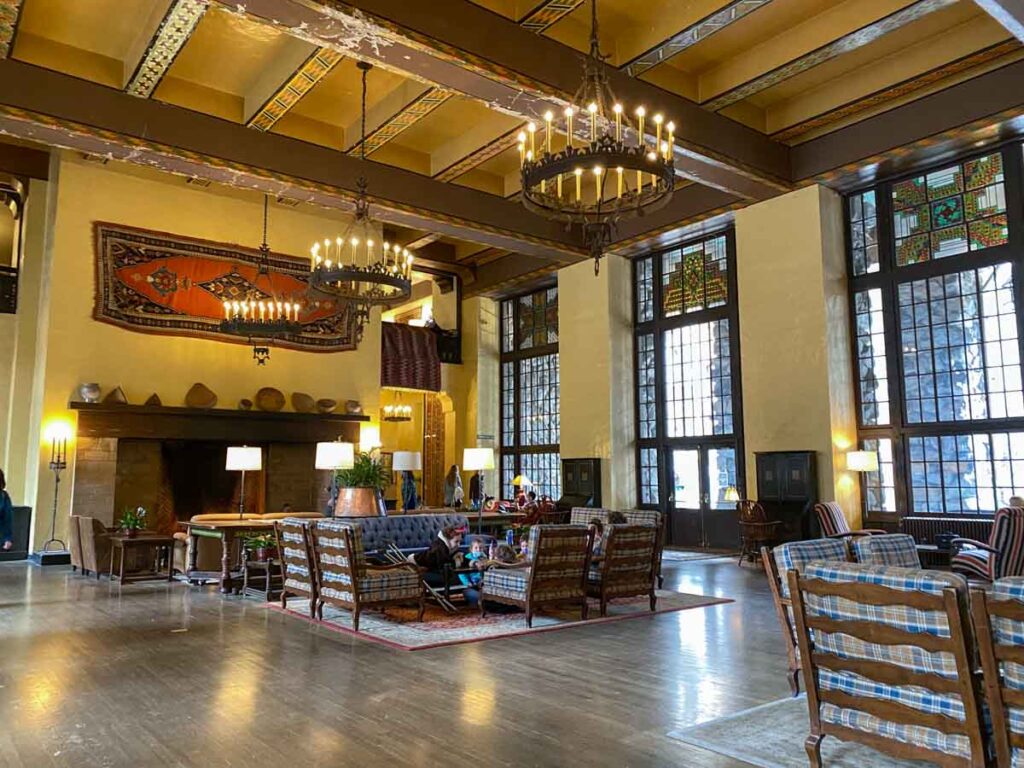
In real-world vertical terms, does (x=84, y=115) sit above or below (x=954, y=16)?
below

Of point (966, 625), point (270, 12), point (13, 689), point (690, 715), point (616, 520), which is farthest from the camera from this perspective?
point (616, 520)

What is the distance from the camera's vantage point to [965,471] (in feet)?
30.9

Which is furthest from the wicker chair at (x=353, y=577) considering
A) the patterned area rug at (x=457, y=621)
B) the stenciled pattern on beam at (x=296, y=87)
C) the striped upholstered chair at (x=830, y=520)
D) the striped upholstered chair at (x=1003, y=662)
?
the stenciled pattern on beam at (x=296, y=87)

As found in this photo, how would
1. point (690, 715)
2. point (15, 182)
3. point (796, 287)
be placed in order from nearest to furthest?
1. point (690, 715)
2. point (796, 287)
3. point (15, 182)

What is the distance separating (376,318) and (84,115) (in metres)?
6.31

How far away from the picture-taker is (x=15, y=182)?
1211cm

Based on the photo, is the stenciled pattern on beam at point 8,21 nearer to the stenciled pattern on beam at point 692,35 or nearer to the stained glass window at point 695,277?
the stenciled pattern on beam at point 692,35

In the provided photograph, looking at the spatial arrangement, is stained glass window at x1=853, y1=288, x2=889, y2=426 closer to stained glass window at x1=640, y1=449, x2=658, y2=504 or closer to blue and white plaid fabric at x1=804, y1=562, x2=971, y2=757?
stained glass window at x1=640, y1=449, x2=658, y2=504

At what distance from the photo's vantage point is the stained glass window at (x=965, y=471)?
29.8ft

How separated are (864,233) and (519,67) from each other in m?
5.83

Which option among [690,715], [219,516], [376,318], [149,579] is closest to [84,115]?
[219,516]

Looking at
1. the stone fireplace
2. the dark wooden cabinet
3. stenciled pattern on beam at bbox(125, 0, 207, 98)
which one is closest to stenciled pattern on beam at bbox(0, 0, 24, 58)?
stenciled pattern on beam at bbox(125, 0, 207, 98)

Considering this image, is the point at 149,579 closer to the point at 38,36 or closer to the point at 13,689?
the point at 13,689

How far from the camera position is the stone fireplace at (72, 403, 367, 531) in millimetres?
10883
